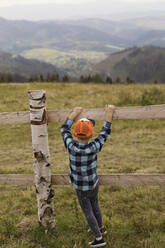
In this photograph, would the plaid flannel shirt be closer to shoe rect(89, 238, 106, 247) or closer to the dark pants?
the dark pants

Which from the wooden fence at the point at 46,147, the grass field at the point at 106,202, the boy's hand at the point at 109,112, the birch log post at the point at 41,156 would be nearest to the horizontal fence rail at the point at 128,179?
the wooden fence at the point at 46,147

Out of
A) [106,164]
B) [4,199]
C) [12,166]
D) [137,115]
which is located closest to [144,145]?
[106,164]

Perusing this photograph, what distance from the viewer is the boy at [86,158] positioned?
3182 mm

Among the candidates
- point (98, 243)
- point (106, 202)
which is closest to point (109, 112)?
point (98, 243)

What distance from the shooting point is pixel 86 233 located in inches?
155

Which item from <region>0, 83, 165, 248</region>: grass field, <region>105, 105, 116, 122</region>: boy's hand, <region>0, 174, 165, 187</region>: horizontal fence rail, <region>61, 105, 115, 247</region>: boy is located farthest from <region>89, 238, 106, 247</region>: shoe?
<region>105, 105, 116, 122</region>: boy's hand

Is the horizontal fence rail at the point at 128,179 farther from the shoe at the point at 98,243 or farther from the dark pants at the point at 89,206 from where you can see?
the shoe at the point at 98,243

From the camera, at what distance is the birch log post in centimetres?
364

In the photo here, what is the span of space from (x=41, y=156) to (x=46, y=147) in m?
0.17

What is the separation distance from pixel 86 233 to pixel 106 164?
448 centimetres

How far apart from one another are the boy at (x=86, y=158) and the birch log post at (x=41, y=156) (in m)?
0.41

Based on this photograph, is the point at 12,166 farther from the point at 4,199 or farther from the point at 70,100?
the point at 70,100

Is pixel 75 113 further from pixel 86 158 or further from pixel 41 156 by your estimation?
pixel 41 156

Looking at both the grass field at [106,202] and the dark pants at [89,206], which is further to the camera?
the grass field at [106,202]
